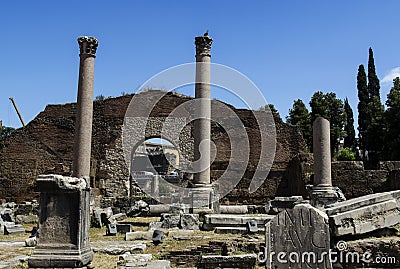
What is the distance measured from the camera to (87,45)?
13727mm

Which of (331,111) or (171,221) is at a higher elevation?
(331,111)

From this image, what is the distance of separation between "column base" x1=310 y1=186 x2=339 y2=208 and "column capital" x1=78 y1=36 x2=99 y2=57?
8557mm

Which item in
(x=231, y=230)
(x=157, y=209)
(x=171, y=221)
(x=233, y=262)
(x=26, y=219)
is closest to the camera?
(x=233, y=262)

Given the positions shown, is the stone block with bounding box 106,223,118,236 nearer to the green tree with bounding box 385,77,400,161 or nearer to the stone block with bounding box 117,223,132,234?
the stone block with bounding box 117,223,132,234

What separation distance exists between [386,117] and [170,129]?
14.5 meters

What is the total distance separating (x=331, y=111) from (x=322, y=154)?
2147cm

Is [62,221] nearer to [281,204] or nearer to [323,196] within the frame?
[281,204]

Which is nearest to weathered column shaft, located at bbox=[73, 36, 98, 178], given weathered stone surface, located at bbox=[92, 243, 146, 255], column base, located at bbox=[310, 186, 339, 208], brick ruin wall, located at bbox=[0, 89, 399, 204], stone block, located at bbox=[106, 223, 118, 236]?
stone block, located at bbox=[106, 223, 118, 236]

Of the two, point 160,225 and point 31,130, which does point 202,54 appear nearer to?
point 160,225

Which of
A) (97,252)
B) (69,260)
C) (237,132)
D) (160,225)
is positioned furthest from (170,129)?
(69,260)

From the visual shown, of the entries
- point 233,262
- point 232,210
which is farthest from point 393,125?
point 233,262

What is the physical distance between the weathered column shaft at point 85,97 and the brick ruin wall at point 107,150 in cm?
668

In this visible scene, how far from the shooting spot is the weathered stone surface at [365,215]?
18.4ft

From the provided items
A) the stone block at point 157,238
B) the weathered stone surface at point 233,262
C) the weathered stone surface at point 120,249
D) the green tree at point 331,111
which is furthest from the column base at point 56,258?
the green tree at point 331,111
